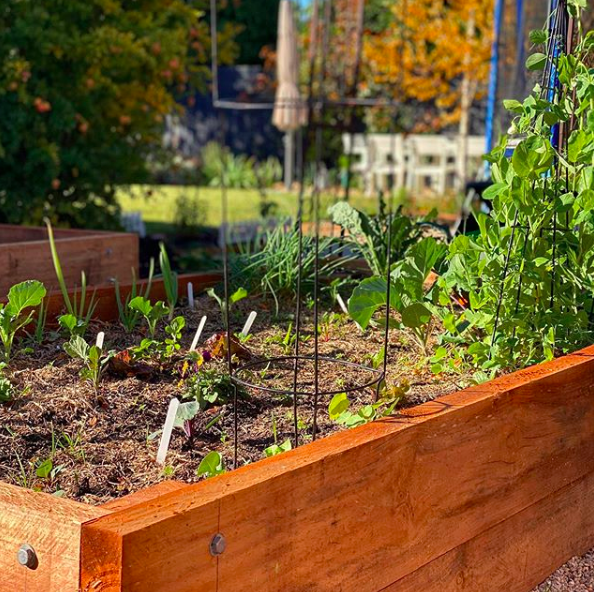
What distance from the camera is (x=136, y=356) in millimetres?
2473

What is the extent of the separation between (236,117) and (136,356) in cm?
1647

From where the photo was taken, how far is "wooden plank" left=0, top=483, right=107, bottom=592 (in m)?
1.37

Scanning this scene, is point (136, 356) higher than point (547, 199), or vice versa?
point (547, 199)

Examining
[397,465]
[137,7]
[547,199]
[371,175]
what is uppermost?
[137,7]

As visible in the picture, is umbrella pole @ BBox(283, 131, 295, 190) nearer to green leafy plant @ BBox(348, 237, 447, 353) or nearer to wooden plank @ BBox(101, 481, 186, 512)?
green leafy plant @ BBox(348, 237, 447, 353)

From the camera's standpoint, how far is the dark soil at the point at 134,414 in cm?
185

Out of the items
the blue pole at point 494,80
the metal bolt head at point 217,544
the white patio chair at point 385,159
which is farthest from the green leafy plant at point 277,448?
the white patio chair at point 385,159

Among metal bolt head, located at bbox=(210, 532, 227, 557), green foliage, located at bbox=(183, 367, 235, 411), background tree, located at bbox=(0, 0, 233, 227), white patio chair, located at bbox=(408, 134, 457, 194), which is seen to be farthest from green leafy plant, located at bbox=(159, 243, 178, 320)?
white patio chair, located at bbox=(408, 134, 457, 194)

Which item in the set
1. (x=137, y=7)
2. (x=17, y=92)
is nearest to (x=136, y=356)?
(x=17, y=92)

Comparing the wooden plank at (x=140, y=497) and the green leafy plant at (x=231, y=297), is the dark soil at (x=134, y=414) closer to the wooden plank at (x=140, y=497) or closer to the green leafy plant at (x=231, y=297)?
Answer: the green leafy plant at (x=231, y=297)

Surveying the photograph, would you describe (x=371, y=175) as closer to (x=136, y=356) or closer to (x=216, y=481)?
(x=136, y=356)

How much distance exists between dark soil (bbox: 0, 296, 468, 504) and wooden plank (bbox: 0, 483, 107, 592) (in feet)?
0.84

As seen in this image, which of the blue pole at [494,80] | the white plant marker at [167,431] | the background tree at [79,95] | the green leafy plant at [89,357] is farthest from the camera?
the blue pole at [494,80]

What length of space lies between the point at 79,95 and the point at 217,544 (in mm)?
5203
